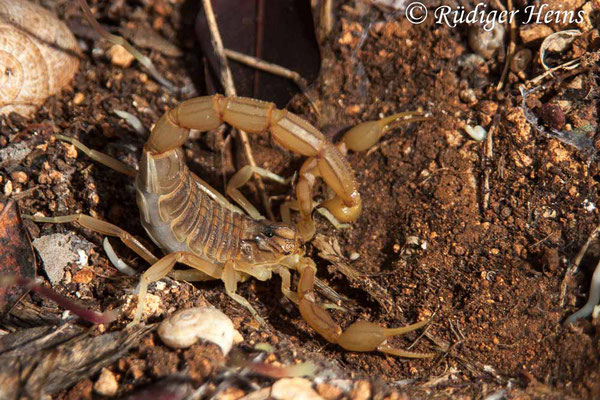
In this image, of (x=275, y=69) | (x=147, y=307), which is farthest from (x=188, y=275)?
(x=275, y=69)

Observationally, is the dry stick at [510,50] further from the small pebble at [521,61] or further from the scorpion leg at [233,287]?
the scorpion leg at [233,287]

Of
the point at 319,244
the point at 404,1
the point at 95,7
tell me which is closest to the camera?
the point at 319,244

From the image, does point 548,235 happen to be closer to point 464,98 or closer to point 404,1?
point 464,98

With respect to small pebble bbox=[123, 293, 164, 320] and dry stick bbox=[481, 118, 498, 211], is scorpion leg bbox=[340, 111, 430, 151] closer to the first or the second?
dry stick bbox=[481, 118, 498, 211]

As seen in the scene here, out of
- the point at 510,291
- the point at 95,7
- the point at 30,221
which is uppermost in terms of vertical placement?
the point at 95,7

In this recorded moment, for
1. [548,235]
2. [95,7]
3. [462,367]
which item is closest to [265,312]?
[462,367]

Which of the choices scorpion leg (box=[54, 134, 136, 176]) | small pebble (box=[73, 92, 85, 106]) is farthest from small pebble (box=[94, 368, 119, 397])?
small pebble (box=[73, 92, 85, 106])
